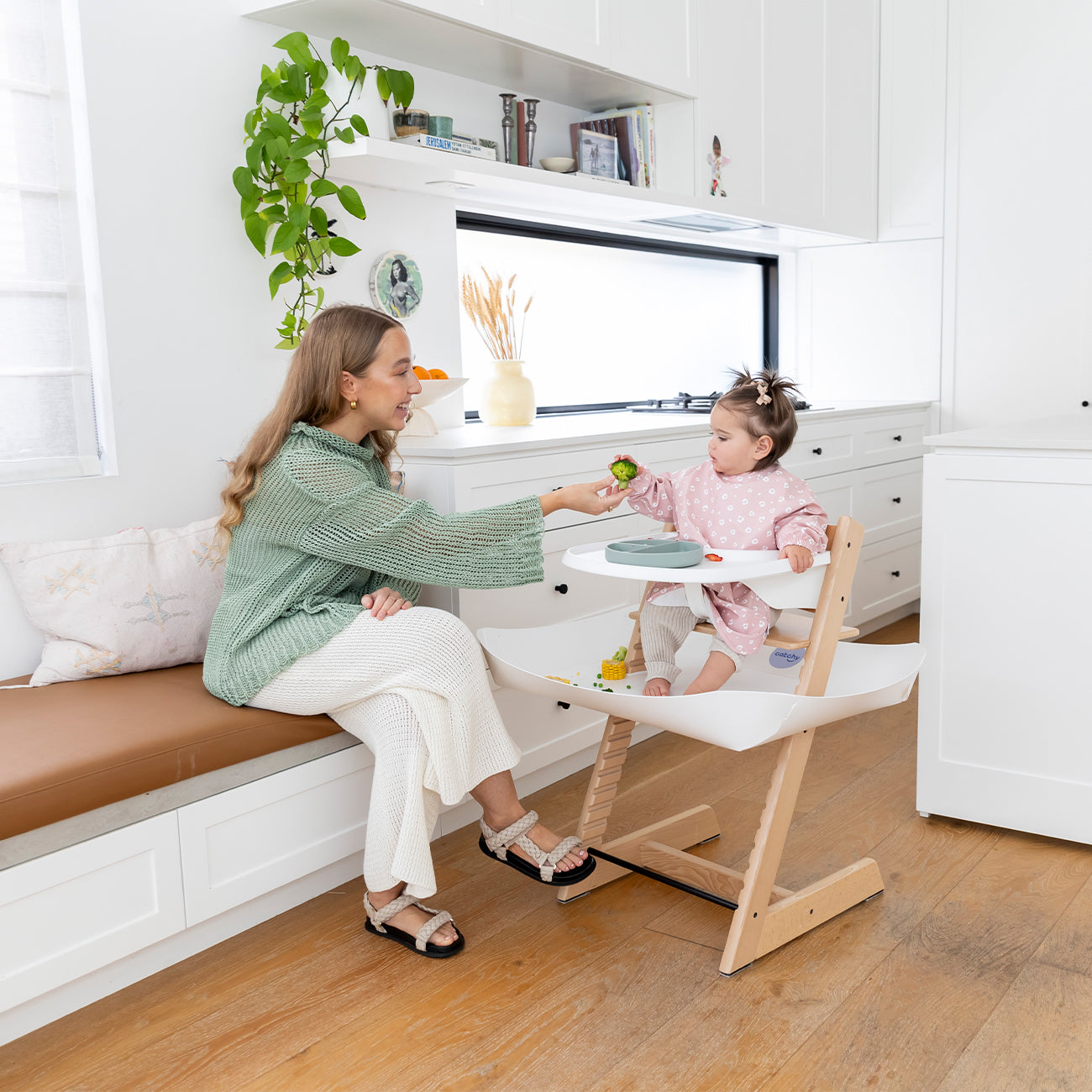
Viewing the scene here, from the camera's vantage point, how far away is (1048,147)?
13.0 ft

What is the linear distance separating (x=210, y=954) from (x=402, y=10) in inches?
75.9

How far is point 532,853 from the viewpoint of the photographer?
1.94 meters

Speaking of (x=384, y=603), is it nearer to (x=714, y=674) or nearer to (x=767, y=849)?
(x=714, y=674)

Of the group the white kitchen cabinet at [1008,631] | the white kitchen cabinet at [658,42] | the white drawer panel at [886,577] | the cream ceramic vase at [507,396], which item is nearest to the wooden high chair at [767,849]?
the white kitchen cabinet at [1008,631]

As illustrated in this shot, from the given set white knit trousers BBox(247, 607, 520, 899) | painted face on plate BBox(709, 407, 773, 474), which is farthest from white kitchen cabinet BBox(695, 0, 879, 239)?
white knit trousers BBox(247, 607, 520, 899)

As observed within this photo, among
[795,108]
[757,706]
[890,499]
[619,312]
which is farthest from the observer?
[890,499]

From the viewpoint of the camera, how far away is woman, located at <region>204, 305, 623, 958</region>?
185 cm

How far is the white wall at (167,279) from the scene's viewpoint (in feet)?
7.02

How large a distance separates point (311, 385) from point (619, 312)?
2191 mm

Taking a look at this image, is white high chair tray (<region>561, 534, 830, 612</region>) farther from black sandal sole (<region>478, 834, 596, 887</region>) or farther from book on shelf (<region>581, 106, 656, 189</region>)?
book on shelf (<region>581, 106, 656, 189</region>)

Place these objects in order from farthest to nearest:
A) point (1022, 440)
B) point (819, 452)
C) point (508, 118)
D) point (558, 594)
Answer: point (819, 452), point (508, 118), point (558, 594), point (1022, 440)

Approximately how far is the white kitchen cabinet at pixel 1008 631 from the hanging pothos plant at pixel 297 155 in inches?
54.9

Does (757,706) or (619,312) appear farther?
(619,312)

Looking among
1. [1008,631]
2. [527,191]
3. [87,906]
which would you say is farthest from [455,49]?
[87,906]
